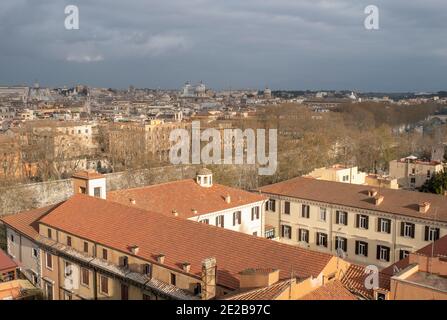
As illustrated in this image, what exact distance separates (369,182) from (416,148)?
27682 mm

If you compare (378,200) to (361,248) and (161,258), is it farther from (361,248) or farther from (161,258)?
(161,258)

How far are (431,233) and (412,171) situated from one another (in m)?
23.1

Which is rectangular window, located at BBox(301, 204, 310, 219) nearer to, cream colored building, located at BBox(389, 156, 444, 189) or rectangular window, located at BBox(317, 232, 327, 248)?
rectangular window, located at BBox(317, 232, 327, 248)

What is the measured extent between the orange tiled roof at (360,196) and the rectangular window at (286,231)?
188cm

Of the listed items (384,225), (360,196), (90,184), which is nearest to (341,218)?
(360,196)

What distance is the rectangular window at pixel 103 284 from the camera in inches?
746

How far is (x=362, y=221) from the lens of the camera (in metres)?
28.2

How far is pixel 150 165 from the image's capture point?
1902 inches

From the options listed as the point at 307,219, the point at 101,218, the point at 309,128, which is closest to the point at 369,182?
the point at 307,219

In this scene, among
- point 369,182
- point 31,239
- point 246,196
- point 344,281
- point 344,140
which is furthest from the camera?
point 344,140

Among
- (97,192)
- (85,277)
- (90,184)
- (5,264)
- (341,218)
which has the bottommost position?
(85,277)

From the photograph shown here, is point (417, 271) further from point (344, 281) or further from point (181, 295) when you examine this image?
point (181, 295)

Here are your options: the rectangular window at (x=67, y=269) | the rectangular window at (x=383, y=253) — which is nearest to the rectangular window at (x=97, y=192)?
the rectangular window at (x=67, y=269)
